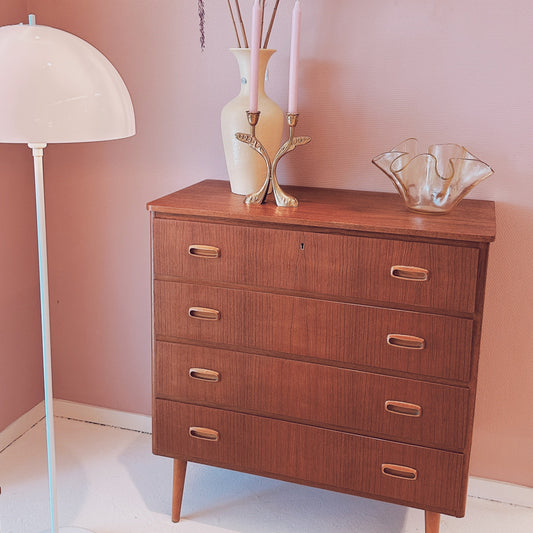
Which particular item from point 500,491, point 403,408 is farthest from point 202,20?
point 500,491

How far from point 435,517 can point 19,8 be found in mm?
1872

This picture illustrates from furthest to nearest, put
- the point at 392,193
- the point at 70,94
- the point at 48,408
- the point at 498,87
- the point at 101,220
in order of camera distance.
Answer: the point at 101,220 → the point at 392,193 → the point at 498,87 → the point at 48,408 → the point at 70,94

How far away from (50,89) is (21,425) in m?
1.41

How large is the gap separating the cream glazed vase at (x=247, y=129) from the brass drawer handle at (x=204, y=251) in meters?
0.24

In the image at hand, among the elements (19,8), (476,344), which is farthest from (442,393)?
(19,8)

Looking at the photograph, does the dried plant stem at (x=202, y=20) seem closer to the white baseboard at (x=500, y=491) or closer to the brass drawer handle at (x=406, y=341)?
the brass drawer handle at (x=406, y=341)

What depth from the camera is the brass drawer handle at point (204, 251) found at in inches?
67.3

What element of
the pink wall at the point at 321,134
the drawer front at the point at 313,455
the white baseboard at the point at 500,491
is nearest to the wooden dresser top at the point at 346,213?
the pink wall at the point at 321,134

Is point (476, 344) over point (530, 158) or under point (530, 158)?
under

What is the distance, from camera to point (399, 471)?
1723mm

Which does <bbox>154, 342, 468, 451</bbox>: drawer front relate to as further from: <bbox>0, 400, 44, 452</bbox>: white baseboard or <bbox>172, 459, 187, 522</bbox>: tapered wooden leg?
<bbox>0, 400, 44, 452</bbox>: white baseboard

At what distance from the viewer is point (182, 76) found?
207 cm

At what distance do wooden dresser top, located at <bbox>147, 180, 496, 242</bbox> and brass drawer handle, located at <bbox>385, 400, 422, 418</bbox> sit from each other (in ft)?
1.37

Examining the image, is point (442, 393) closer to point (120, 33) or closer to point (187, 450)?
point (187, 450)
